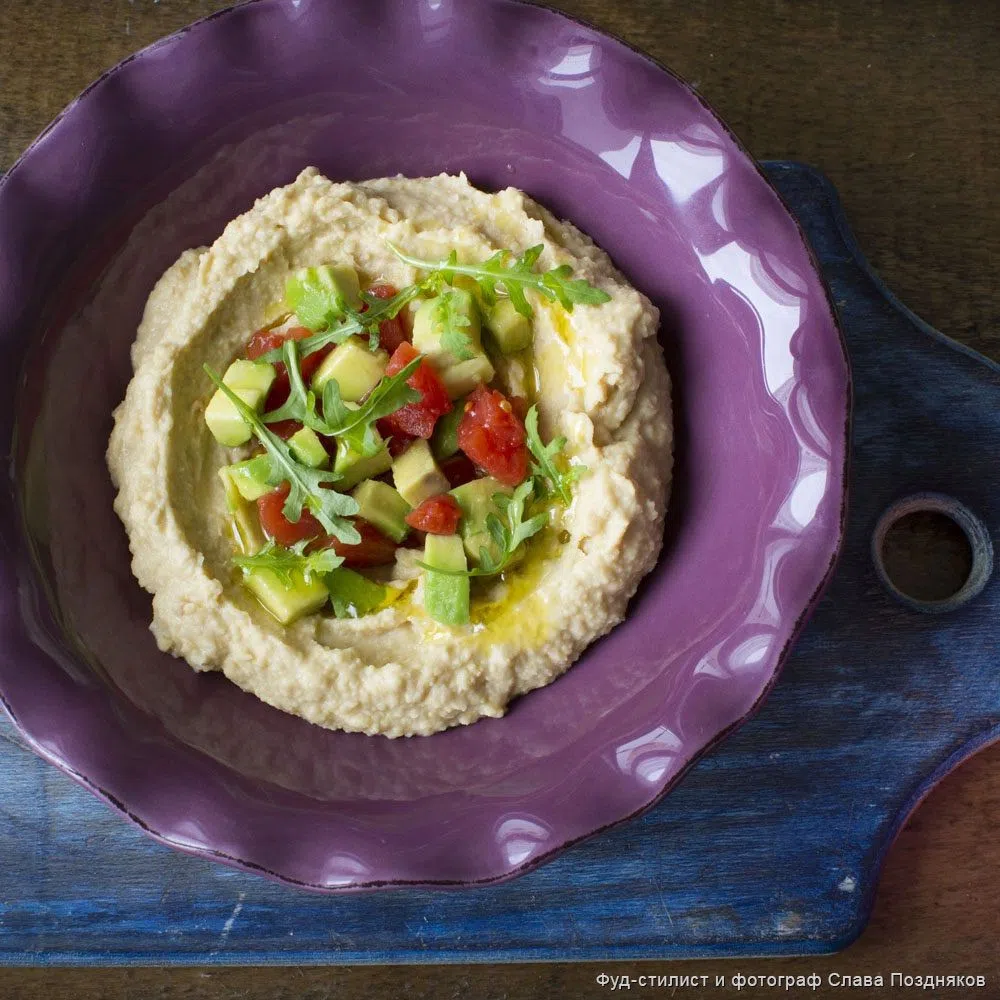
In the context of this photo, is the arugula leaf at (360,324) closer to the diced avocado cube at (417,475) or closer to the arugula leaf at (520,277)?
the arugula leaf at (520,277)

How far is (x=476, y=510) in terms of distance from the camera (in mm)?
3215

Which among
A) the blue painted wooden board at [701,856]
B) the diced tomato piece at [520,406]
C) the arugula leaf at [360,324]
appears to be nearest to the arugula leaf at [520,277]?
the arugula leaf at [360,324]

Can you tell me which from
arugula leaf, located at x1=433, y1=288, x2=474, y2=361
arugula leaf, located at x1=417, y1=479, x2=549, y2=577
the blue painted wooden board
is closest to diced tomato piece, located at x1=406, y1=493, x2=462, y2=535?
arugula leaf, located at x1=417, y1=479, x2=549, y2=577

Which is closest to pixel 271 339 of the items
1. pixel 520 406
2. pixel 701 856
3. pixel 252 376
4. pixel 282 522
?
pixel 252 376

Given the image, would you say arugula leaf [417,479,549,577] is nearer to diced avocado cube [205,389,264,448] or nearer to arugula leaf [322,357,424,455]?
arugula leaf [322,357,424,455]

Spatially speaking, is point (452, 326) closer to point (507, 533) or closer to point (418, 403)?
point (418, 403)

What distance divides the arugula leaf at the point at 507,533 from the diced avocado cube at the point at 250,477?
22.7 inches

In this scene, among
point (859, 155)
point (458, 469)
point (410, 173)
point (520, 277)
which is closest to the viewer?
point (520, 277)

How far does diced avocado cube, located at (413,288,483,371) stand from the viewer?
3111 mm

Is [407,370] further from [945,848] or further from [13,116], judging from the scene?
[945,848]

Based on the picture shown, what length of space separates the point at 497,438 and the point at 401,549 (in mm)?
507

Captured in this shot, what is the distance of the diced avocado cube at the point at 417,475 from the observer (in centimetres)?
317

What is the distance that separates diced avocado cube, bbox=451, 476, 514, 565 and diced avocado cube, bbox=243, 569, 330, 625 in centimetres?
49

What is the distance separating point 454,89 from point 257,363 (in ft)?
3.66
